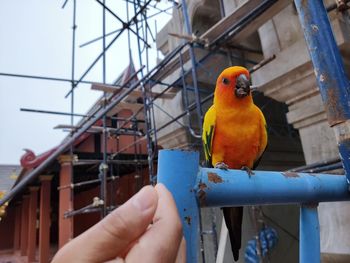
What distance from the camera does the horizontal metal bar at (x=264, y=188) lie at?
1.91 feet

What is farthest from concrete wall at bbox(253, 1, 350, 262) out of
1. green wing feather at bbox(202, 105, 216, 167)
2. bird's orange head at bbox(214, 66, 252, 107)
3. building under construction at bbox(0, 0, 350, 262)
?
green wing feather at bbox(202, 105, 216, 167)

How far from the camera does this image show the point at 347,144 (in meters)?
0.77

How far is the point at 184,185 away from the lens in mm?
547

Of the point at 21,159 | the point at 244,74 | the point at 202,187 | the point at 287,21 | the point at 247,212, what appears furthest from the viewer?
the point at 21,159

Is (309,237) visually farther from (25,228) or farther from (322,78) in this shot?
(25,228)

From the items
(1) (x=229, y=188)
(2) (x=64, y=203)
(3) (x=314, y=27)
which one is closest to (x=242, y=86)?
(3) (x=314, y=27)

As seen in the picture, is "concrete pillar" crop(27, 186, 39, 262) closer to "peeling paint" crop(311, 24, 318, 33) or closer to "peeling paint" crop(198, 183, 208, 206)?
"peeling paint" crop(198, 183, 208, 206)

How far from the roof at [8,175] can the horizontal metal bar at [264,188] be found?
14118 mm

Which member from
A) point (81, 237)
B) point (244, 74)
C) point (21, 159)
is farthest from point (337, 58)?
point (21, 159)

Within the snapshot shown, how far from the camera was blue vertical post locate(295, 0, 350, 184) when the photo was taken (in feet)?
2.55

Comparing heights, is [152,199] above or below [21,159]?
below

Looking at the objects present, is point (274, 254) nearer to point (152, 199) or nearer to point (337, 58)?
point (337, 58)

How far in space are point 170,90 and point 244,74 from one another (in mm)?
2862

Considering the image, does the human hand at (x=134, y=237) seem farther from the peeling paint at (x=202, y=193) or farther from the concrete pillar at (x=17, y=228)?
the concrete pillar at (x=17, y=228)
